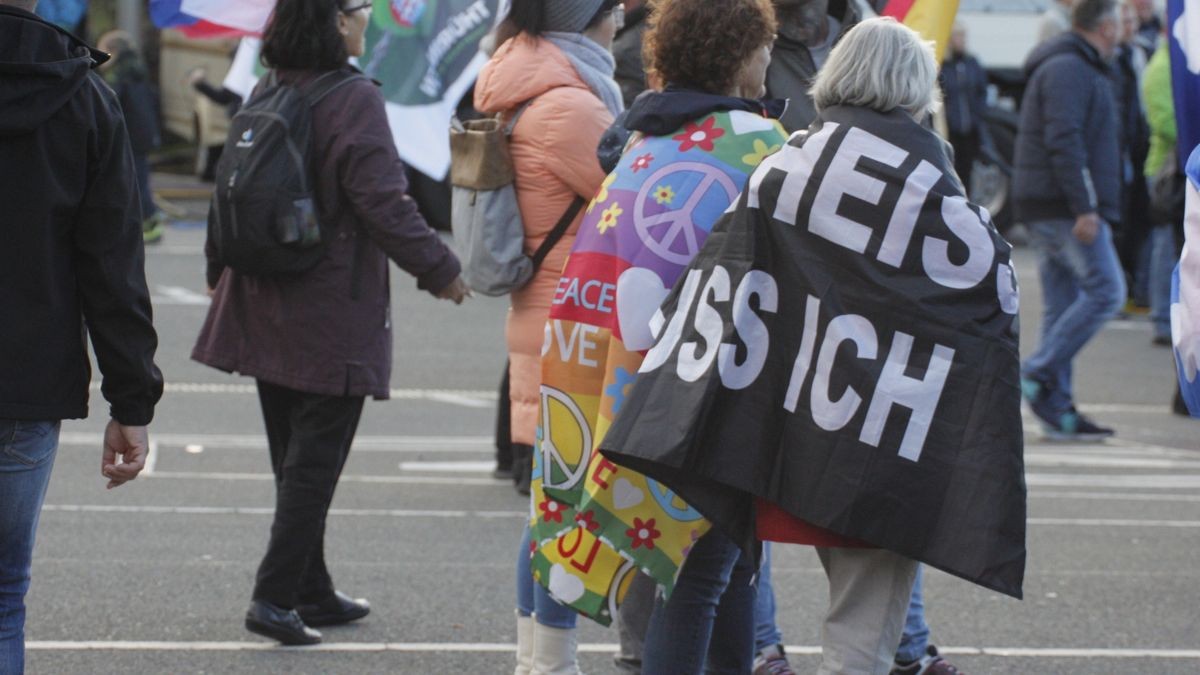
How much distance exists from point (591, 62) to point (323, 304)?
1007 millimetres

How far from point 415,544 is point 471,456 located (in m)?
1.72

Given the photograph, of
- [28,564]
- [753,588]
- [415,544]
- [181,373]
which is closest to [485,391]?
[181,373]

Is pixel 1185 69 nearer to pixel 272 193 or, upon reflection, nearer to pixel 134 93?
pixel 272 193

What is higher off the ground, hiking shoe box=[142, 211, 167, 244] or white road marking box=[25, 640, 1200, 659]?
white road marking box=[25, 640, 1200, 659]

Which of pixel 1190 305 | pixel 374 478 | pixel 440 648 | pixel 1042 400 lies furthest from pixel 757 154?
pixel 1042 400

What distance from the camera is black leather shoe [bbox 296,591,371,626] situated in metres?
5.64

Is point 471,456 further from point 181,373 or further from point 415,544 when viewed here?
point 181,373

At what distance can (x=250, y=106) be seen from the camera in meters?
5.38

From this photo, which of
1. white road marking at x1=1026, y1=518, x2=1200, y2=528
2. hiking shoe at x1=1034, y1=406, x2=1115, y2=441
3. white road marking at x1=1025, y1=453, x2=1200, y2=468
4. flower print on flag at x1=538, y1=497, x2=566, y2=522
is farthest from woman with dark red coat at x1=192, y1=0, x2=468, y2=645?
hiking shoe at x1=1034, y1=406, x2=1115, y2=441

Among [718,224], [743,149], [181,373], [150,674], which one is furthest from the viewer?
[181,373]

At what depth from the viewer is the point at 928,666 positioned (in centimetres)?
495

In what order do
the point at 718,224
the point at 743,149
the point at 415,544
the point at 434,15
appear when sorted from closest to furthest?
→ the point at 718,224 → the point at 743,149 → the point at 415,544 → the point at 434,15

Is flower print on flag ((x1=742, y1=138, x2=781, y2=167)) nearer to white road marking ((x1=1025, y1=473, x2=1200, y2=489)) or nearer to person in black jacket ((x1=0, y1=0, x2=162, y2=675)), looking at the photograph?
person in black jacket ((x1=0, y1=0, x2=162, y2=675))

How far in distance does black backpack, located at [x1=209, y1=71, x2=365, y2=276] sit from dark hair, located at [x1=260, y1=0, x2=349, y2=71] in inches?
2.7
